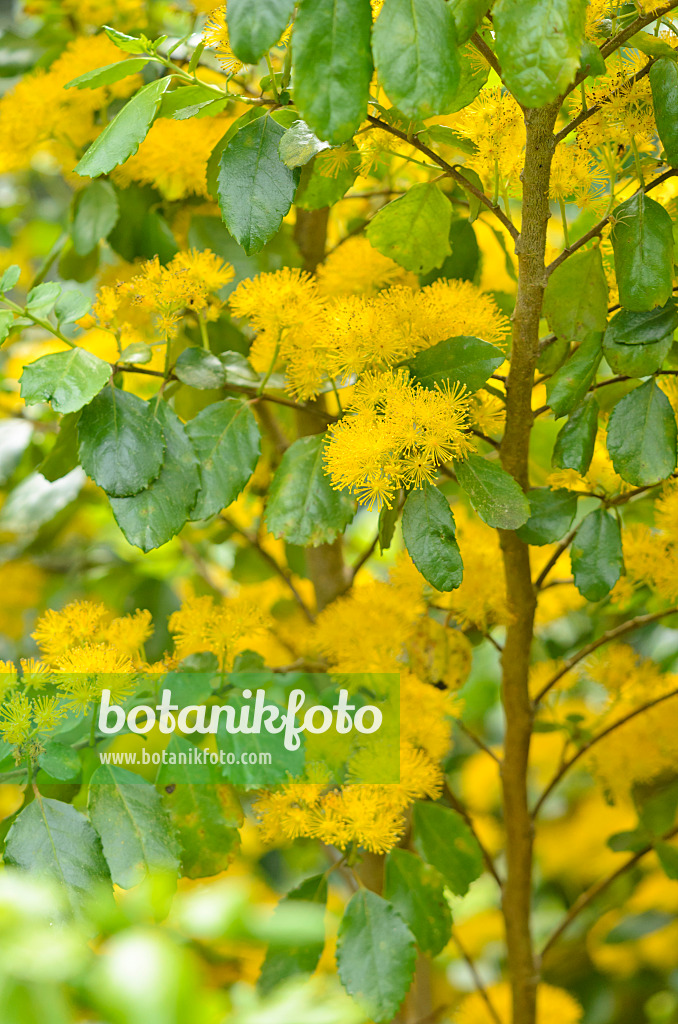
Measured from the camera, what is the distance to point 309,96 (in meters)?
0.39

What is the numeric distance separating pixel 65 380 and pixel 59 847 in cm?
27

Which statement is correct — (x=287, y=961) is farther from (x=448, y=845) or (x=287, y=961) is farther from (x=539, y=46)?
(x=539, y=46)

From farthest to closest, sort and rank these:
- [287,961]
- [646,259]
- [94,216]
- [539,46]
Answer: [94,216] < [287,961] < [646,259] < [539,46]

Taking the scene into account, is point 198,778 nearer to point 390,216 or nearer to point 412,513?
point 412,513

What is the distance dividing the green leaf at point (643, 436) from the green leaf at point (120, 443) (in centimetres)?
28

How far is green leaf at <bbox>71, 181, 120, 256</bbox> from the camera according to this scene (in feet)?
2.35

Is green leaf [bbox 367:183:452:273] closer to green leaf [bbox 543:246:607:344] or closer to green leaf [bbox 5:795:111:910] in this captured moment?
green leaf [bbox 543:246:607:344]

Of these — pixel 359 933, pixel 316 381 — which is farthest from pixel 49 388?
pixel 359 933

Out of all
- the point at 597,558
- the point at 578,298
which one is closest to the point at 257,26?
the point at 578,298

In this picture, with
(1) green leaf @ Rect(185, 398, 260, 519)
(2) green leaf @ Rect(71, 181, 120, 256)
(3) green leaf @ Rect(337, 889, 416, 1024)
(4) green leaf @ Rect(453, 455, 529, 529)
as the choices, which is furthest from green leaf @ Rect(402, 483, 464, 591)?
(2) green leaf @ Rect(71, 181, 120, 256)

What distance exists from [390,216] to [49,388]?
0.24 m

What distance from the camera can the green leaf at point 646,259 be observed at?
1.57 ft

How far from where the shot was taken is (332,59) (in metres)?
0.39

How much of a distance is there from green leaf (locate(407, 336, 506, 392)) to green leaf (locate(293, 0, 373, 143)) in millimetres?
145
